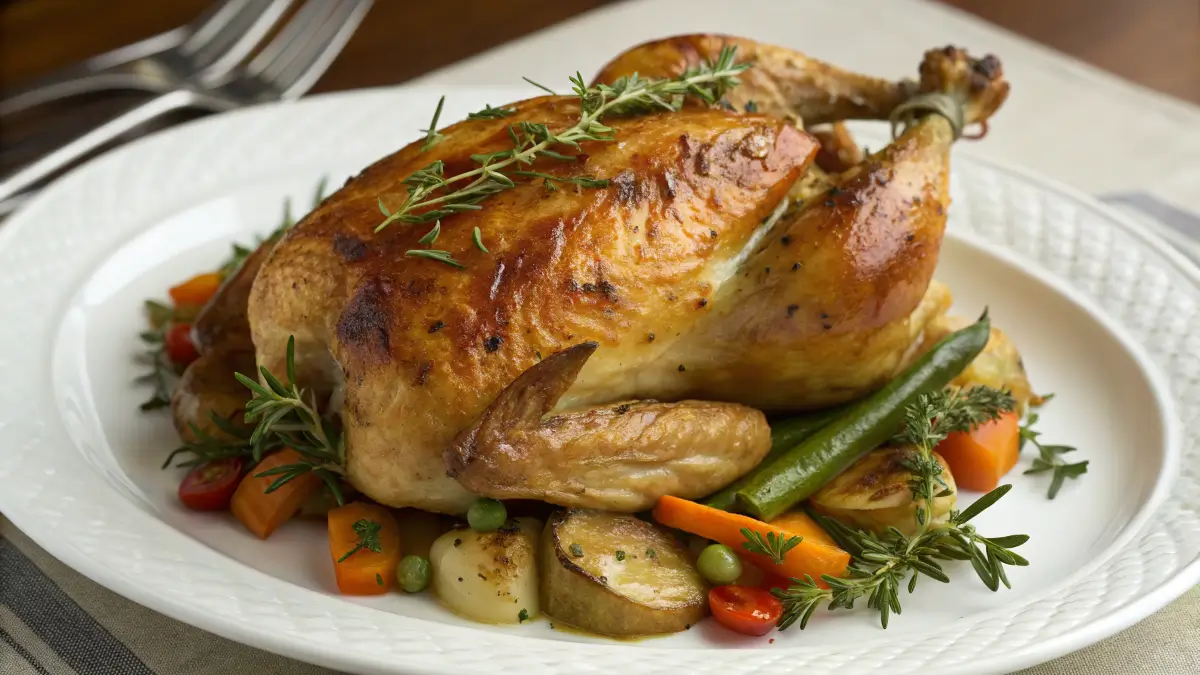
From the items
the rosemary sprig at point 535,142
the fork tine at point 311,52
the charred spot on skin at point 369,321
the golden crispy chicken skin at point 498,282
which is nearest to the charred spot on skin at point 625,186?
the golden crispy chicken skin at point 498,282

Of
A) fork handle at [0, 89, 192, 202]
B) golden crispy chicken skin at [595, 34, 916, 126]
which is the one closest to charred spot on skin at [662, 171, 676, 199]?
golden crispy chicken skin at [595, 34, 916, 126]

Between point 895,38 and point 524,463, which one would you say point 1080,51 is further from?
point 524,463

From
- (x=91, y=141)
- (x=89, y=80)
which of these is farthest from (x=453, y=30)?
(x=91, y=141)

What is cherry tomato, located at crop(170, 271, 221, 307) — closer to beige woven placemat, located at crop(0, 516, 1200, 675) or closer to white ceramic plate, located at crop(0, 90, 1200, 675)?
white ceramic plate, located at crop(0, 90, 1200, 675)

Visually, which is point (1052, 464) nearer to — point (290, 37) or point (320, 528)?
point (320, 528)

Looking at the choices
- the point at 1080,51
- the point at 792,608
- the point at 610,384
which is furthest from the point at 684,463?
the point at 1080,51

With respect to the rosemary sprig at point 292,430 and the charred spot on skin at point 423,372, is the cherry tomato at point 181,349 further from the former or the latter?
the charred spot on skin at point 423,372
